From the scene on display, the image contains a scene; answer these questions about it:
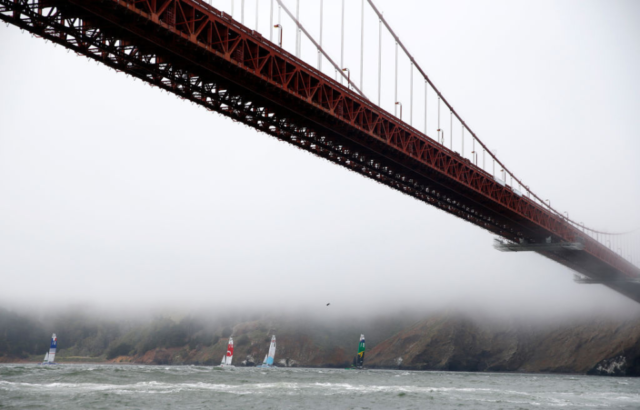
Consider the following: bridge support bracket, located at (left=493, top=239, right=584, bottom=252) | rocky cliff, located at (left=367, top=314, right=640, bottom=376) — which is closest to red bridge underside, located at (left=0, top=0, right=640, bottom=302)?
bridge support bracket, located at (left=493, top=239, right=584, bottom=252)

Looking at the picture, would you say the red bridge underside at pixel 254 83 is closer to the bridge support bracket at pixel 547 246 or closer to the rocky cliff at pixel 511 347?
the bridge support bracket at pixel 547 246

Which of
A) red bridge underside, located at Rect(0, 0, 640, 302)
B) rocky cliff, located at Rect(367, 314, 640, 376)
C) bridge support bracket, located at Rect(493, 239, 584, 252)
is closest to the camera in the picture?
red bridge underside, located at Rect(0, 0, 640, 302)

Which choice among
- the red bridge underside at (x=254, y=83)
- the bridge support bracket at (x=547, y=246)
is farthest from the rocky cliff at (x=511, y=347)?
the red bridge underside at (x=254, y=83)

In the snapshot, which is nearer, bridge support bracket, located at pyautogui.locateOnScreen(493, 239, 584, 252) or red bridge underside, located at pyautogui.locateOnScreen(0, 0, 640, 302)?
red bridge underside, located at pyautogui.locateOnScreen(0, 0, 640, 302)

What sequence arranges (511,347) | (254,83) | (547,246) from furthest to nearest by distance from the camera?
(511,347)
(547,246)
(254,83)

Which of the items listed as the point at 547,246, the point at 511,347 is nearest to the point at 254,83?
the point at 547,246

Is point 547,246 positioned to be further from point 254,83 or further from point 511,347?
point 511,347

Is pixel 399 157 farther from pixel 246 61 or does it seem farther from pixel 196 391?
pixel 196 391

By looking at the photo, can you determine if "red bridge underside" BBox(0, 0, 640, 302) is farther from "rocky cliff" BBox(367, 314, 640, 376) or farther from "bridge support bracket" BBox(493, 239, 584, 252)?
"rocky cliff" BBox(367, 314, 640, 376)
